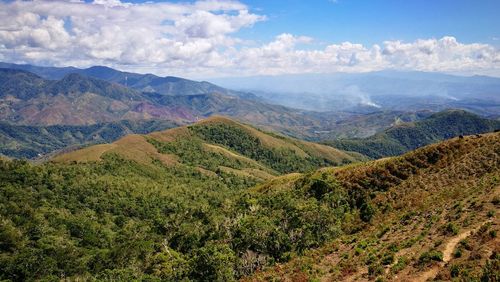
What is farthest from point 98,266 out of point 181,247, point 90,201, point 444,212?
point 444,212

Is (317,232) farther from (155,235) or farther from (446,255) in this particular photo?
(155,235)

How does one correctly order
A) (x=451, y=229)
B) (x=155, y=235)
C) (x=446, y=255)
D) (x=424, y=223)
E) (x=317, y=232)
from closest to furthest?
(x=446, y=255) < (x=451, y=229) < (x=424, y=223) < (x=317, y=232) < (x=155, y=235)

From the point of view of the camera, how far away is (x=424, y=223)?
173ft

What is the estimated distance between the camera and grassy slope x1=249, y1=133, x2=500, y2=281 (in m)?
36.2

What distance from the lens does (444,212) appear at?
53.4 meters

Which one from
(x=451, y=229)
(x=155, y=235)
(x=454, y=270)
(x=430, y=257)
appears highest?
(x=454, y=270)

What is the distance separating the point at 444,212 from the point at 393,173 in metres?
41.3

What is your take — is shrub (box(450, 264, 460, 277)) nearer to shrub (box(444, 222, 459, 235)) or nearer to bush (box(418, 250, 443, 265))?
bush (box(418, 250, 443, 265))

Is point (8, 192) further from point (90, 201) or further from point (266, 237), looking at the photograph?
point (266, 237)

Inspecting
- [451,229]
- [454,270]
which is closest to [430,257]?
[454,270]

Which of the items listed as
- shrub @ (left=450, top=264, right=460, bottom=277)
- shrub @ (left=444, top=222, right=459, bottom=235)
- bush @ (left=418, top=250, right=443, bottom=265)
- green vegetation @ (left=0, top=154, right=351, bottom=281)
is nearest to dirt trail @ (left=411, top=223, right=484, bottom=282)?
bush @ (left=418, top=250, right=443, bottom=265)

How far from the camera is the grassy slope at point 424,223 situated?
36219mm

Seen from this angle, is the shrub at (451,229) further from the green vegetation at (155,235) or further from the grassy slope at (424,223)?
the green vegetation at (155,235)

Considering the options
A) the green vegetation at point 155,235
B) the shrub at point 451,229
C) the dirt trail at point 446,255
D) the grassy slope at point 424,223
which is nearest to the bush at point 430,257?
the grassy slope at point 424,223
